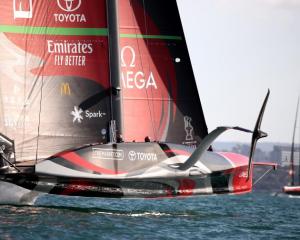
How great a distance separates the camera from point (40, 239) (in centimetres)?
2112

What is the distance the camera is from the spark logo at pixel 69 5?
1073 inches

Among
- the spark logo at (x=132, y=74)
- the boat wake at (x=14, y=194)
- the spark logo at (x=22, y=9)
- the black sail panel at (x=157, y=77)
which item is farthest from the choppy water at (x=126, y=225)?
the spark logo at (x=22, y=9)

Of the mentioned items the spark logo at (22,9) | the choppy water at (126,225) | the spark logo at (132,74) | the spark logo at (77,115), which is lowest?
the choppy water at (126,225)

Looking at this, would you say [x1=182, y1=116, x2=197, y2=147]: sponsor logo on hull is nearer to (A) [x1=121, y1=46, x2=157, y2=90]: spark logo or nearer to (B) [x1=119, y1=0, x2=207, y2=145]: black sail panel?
(B) [x1=119, y1=0, x2=207, y2=145]: black sail panel

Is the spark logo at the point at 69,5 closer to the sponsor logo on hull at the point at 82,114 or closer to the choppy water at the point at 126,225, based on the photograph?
the sponsor logo on hull at the point at 82,114

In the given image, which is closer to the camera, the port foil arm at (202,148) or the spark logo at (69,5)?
the port foil arm at (202,148)

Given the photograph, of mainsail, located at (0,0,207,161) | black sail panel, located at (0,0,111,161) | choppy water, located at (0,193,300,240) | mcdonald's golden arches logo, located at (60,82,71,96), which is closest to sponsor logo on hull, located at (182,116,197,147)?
mainsail, located at (0,0,207,161)

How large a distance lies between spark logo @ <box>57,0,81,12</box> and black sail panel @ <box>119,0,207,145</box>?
2.03 metres

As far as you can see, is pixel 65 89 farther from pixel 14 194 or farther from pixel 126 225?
pixel 126 225

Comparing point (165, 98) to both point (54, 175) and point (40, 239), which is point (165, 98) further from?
point (40, 239)

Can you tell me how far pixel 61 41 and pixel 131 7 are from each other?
295cm

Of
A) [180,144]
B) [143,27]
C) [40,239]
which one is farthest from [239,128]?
[40,239]

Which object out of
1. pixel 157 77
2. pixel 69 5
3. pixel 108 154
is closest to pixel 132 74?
pixel 157 77

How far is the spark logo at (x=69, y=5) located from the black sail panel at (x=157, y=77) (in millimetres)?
2032
